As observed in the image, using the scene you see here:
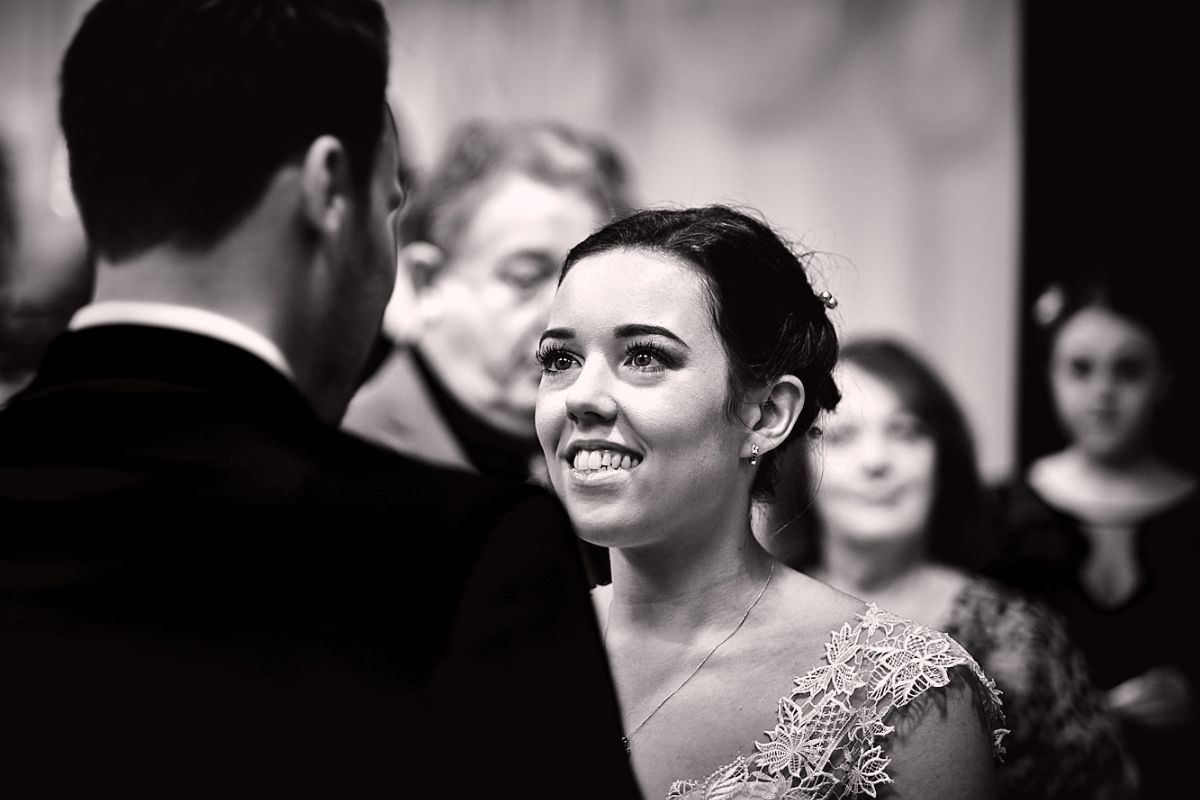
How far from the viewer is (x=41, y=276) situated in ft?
14.4

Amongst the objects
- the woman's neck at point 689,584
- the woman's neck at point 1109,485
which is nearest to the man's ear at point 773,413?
the woman's neck at point 689,584

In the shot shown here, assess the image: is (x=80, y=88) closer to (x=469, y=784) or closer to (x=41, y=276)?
(x=469, y=784)

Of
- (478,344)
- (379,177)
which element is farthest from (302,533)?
(478,344)

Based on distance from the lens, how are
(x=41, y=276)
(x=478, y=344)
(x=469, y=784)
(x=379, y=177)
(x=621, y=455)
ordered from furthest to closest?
(x=41, y=276)
(x=478, y=344)
(x=621, y=455)
(x=379, y=177)
(x=469, y=784)

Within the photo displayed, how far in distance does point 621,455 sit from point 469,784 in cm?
57

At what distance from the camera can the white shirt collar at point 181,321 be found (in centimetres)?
116

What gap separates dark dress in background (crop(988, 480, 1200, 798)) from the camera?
3719mm

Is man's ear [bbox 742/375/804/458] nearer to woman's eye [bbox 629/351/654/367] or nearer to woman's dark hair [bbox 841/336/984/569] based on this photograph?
woman's eye [bbox 629/351/654/367]

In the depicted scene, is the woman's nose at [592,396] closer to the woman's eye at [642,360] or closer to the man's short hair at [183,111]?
the woman's eye at [642,360]

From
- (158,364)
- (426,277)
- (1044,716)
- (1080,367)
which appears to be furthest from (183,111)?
(1080,367)

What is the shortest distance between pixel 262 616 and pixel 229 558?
5cm

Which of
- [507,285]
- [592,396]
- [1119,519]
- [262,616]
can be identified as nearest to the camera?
[262,616]

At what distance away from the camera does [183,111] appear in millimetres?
1214

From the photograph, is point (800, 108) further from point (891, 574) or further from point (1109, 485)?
point (891, 574)
